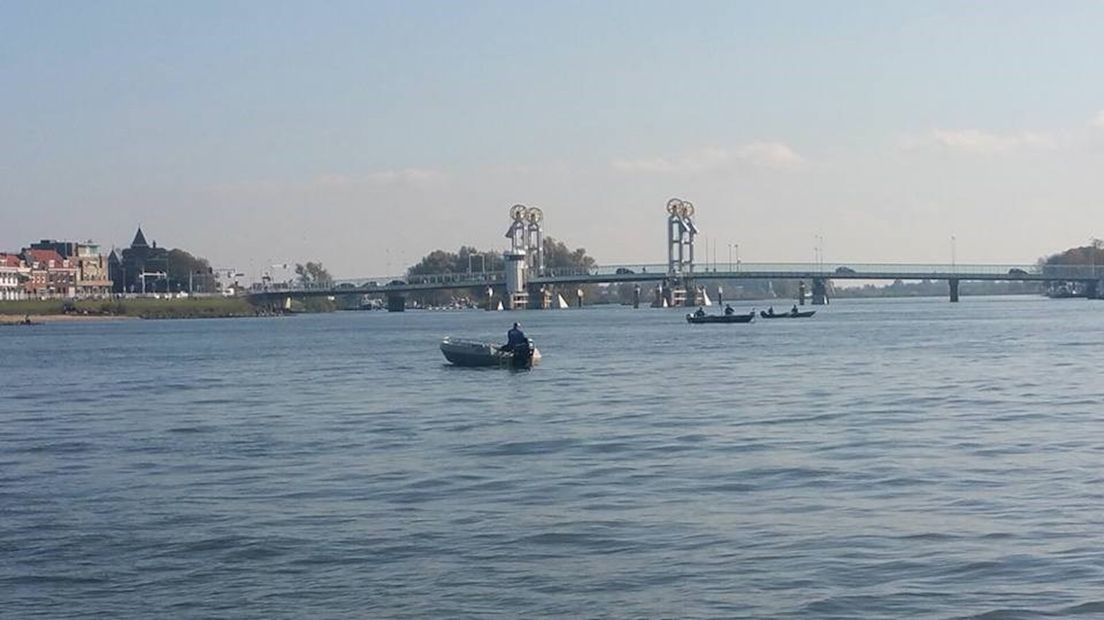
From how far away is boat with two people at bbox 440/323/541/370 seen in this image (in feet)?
221

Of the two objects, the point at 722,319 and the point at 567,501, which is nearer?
the point at 567,501

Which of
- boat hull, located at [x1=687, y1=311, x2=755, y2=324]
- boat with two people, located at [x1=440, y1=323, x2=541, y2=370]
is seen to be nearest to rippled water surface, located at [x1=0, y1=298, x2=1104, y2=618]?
boat with two people, located at [x1=440, y1=323, x2=541, y2=370]

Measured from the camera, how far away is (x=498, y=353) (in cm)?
6850

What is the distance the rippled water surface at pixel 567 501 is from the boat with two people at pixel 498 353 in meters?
11.5

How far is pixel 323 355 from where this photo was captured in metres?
89.1

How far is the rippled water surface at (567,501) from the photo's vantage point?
64.0ft

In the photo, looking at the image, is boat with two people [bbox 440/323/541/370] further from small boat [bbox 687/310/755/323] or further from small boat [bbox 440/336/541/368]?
small boat [bbox 687/310/755/323]

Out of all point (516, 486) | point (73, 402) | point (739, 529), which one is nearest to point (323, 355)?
point (73, 402)

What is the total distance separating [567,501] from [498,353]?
1664 inches

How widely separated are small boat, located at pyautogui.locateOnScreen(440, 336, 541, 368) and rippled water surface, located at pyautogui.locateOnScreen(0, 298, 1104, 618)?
37.9 feet

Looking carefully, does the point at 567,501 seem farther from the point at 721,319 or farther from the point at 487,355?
the point at 721,319

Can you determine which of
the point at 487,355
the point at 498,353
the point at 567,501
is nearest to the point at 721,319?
the point at 487,355

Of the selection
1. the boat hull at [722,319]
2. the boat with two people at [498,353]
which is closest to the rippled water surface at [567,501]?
the boat with two people at [498,353]

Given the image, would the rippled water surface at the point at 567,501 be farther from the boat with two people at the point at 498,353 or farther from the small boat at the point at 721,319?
the small boat at the point at 721,319
